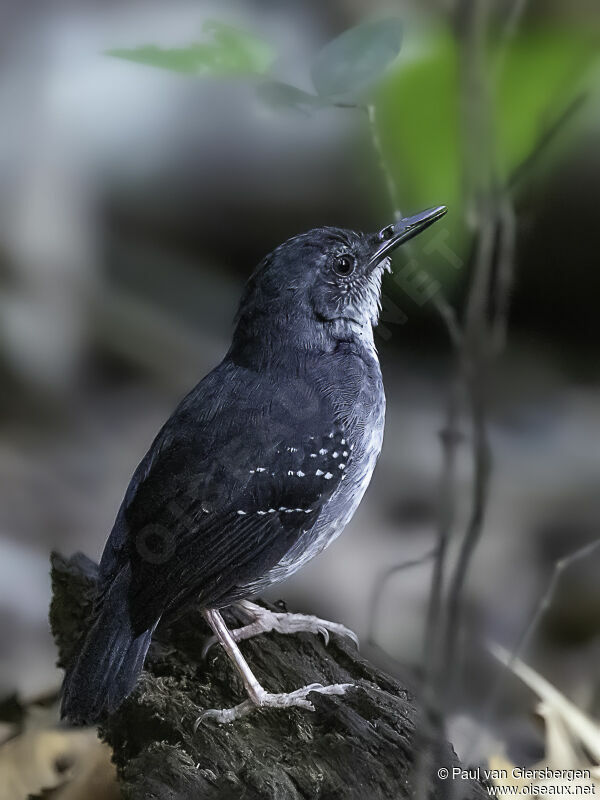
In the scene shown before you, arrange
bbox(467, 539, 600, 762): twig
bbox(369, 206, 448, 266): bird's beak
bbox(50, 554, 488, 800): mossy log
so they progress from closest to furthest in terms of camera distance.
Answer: bbox(50, 554, 488, 800): mossy log
bbox(369, 206, 448, 266): bird's beak
bbox(467, 539, 600, 762): twig

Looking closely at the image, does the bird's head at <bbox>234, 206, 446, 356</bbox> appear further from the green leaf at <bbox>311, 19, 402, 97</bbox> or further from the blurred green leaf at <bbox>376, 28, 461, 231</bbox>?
the green leaf at <bbox>311, 19, 402, 97</bbox>

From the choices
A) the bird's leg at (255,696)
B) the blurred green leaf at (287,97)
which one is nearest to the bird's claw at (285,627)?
the bird's leg at (255,696)

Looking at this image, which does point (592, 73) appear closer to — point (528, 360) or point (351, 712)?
point (528, 360)

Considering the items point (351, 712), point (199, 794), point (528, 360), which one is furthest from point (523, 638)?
point (199, 794)

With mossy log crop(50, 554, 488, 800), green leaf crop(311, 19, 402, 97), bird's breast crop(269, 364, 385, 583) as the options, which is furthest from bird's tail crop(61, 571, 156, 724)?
green leaf crop(311, 19, 402, 97)

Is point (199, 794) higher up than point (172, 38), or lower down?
lower down

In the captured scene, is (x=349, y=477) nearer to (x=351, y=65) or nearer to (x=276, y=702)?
(x=276, y=702)
